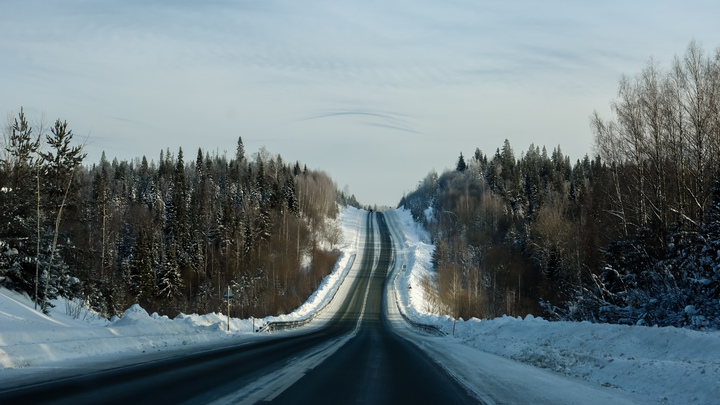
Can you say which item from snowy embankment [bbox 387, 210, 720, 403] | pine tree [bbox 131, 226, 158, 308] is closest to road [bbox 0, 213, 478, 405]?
snowy embankment [bbox 387, 210, 720, 403]

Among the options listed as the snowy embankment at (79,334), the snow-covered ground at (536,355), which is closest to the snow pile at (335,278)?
the snowy embankment at (79,334)

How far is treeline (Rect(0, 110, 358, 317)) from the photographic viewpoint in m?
30.3

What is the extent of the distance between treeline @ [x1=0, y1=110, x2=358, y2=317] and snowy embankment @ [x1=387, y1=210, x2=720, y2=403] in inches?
965

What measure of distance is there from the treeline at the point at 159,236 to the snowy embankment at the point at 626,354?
965 inches

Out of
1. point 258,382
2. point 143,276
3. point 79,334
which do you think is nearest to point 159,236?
point 143,276

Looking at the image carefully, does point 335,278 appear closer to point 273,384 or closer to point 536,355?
point 536,355

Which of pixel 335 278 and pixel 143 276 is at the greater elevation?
pixel 143 276

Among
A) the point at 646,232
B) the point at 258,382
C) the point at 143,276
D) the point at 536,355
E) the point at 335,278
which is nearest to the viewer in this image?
the point at 258,382

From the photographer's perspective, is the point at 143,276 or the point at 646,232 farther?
the point at 143,276

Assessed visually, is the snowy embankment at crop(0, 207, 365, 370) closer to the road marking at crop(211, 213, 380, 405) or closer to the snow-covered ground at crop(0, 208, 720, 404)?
the snow-covered ground at crop(0, 208, 720, 404)

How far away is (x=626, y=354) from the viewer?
13.0 metres

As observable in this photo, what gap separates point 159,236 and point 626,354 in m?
95.3

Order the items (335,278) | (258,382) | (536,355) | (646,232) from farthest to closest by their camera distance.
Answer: (335,278) < (646,232) < (536,355) < (258,382)

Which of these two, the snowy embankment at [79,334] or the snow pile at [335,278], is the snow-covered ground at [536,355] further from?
the snow pile at [335,278]
